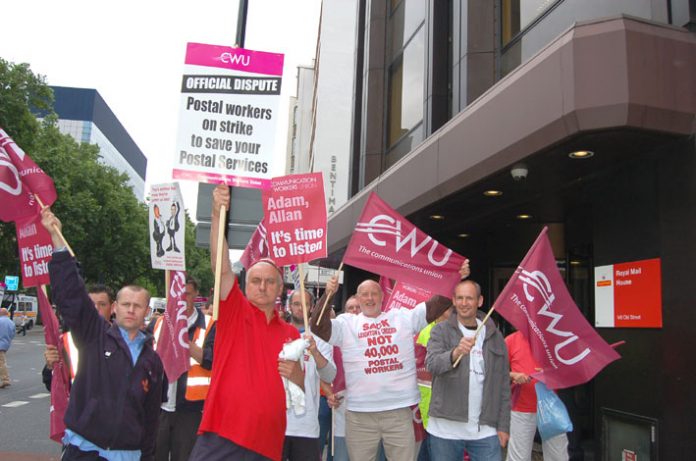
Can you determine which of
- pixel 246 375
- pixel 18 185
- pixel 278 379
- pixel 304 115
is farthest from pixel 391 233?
pixel 304 115

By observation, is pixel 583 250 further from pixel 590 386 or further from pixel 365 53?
pixel 365 53

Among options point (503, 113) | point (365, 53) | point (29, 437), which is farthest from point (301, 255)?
point (365, 53)

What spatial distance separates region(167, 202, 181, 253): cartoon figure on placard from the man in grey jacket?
A: 2692 millimetres

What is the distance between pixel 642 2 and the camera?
22.3 ft

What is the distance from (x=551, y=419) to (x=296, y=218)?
10.6 ft

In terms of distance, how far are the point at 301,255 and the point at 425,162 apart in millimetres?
4838

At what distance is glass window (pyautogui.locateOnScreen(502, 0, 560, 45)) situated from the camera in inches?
350

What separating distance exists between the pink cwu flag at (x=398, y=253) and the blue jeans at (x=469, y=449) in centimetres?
158

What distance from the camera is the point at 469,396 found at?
517 centimetres

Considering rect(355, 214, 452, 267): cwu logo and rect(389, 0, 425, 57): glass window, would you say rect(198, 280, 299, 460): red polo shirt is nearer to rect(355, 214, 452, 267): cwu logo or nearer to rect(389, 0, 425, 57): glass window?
rect(355, 214, 452, 267): cwu logo

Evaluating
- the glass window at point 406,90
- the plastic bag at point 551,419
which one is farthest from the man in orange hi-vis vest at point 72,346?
the glass window at point 406,90

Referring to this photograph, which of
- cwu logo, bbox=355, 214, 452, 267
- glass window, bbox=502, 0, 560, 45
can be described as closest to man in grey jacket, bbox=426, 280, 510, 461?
cwu logo, bbox=355, 214, 452, 267

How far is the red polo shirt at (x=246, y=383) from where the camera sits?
3.62 metres

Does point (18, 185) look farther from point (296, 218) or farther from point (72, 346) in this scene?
point (296, 218)
